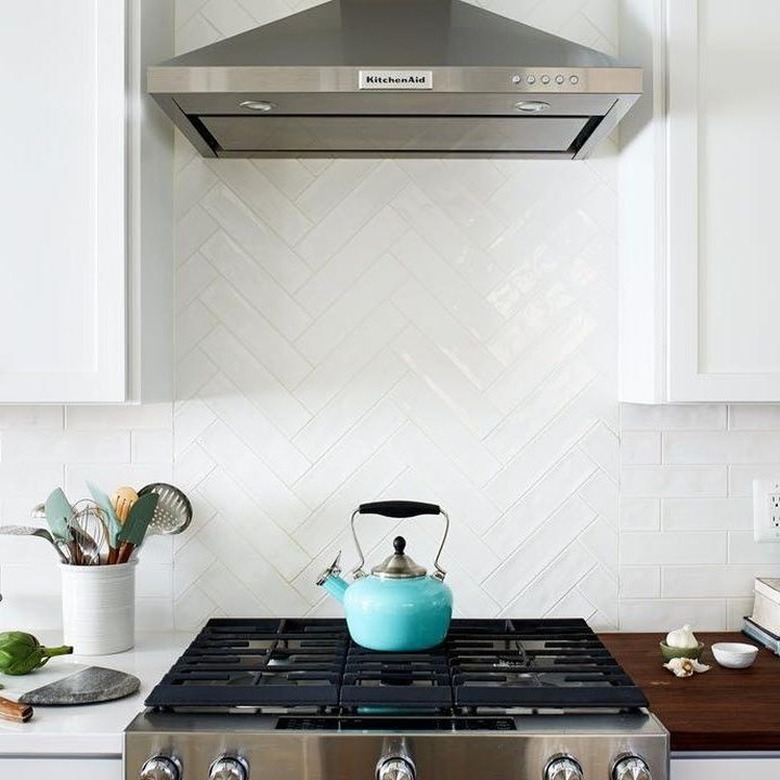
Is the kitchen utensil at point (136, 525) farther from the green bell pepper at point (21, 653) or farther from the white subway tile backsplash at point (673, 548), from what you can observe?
the white subway tile backsplash at point (673, 548)

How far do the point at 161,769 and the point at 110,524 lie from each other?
2.09ft

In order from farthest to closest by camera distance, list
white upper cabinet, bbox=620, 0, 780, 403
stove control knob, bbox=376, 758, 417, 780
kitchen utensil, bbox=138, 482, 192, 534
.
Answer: kitchen utensil, bbox=138, 482, 192, 534
white upper cabinet, bbox=620, 0, 780, 403
stove control knob, bbox=376, 758, 417, 780

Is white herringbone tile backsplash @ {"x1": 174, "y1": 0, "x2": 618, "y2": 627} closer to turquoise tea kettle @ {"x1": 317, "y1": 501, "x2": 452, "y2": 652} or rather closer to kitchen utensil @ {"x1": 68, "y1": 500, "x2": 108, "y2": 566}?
kitchen utensil @ {"x1": 68, "y1": 500, "x2": 108, "y2": 566}

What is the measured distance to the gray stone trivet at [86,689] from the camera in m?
1.74

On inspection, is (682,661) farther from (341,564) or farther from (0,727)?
(0,727)

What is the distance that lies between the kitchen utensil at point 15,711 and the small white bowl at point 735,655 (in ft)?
4.24

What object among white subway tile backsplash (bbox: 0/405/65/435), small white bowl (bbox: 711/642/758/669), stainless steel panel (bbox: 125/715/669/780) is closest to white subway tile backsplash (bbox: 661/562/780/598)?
small white bowl (bbox: 711/642/758/669)

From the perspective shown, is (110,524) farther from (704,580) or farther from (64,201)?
(704,580)

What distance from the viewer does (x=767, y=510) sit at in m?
2.28

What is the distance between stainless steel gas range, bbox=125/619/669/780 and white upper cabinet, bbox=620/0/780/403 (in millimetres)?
619

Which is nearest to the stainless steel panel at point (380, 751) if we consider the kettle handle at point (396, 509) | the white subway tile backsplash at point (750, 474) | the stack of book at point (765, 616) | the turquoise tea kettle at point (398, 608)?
the turquoise tea kettle at point (398, 608)

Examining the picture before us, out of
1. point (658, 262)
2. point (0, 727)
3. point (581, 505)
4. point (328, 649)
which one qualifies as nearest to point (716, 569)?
point (581, 505)

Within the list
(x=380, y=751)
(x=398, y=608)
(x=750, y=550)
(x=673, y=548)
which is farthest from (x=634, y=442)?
(x=380, y=751)

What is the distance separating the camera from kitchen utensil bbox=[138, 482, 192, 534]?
2.23 m
